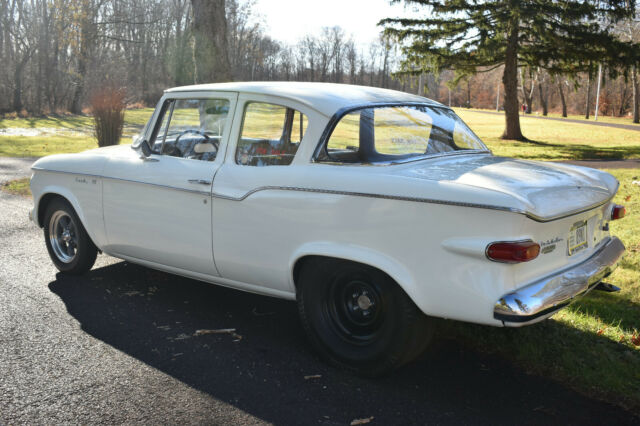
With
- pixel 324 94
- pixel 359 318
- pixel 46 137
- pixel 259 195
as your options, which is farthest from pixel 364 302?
pixel 46 137

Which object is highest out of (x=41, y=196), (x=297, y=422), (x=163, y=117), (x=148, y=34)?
(x=148, y=34)

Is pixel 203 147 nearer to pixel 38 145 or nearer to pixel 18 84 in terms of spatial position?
pixel 38 145

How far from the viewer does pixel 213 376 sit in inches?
137

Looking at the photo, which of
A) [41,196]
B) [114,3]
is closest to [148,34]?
[114,3]

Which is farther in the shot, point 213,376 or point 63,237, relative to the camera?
point 63,237

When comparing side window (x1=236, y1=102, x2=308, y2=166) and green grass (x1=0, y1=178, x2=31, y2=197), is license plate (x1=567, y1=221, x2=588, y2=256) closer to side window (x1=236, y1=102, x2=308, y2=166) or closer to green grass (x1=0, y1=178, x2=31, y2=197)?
side window (x1=236, y1=102, x2=308, y2=166)

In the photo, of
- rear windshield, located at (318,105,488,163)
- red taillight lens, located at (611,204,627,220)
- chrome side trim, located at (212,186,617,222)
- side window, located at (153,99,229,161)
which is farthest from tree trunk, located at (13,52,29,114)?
red taillight lens, located at (611,204,627,220)

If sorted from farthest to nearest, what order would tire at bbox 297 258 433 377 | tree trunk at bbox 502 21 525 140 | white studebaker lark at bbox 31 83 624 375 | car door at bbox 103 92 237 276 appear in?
tree trunk at bbox 502 21 525 140, car door at bbox 103 92 237 276, tire at bbox 297 258 433 377, white studebaker lark at bbox 31 83 624 375

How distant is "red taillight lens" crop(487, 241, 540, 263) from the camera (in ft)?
9.32

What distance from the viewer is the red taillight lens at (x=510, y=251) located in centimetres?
284

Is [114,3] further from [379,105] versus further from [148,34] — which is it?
[379,105]

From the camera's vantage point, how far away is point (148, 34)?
6456 centimetres

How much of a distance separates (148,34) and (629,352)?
67596 millimetres

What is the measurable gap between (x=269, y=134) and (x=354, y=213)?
111 cm
